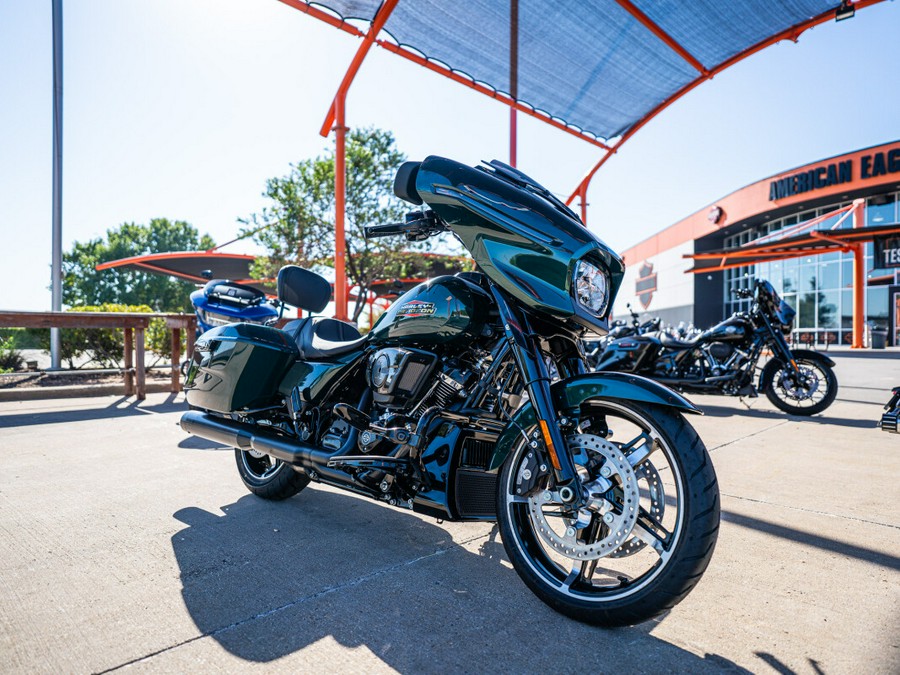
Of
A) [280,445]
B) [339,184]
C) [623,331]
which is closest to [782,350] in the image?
[623,331]

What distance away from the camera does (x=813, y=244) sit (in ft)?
75.7

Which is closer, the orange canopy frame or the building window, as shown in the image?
the orange canopy frame

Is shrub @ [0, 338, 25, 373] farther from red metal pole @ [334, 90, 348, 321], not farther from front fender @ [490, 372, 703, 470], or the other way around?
front fender @ [490, 372, 703, 470]

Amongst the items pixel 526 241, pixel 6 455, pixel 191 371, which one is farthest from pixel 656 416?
pixel 6 455

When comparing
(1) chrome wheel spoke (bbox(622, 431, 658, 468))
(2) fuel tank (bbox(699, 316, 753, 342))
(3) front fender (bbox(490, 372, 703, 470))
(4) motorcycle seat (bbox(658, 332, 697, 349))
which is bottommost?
(1) chrome wheel spoke (bbox(622, 431, 658, 468))

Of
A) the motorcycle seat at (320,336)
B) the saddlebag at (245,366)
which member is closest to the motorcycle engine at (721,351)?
the motorcycle seat at (320,336)

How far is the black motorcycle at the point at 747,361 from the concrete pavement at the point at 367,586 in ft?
9.35

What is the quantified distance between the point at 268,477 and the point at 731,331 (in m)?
5.84

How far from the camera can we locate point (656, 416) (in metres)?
1.73

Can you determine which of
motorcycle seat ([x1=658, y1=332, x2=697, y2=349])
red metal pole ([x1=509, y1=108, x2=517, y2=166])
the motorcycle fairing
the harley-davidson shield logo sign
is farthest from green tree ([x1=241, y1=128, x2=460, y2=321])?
the harley-davidson shield logo sign

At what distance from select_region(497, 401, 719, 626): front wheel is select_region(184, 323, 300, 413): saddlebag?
4.94ft

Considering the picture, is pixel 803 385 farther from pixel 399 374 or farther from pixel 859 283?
pixel 859 283

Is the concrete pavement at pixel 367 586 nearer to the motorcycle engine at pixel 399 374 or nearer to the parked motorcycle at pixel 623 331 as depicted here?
the motorcycle engine at pixel 399 374

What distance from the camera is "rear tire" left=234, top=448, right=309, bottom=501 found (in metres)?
3.08
